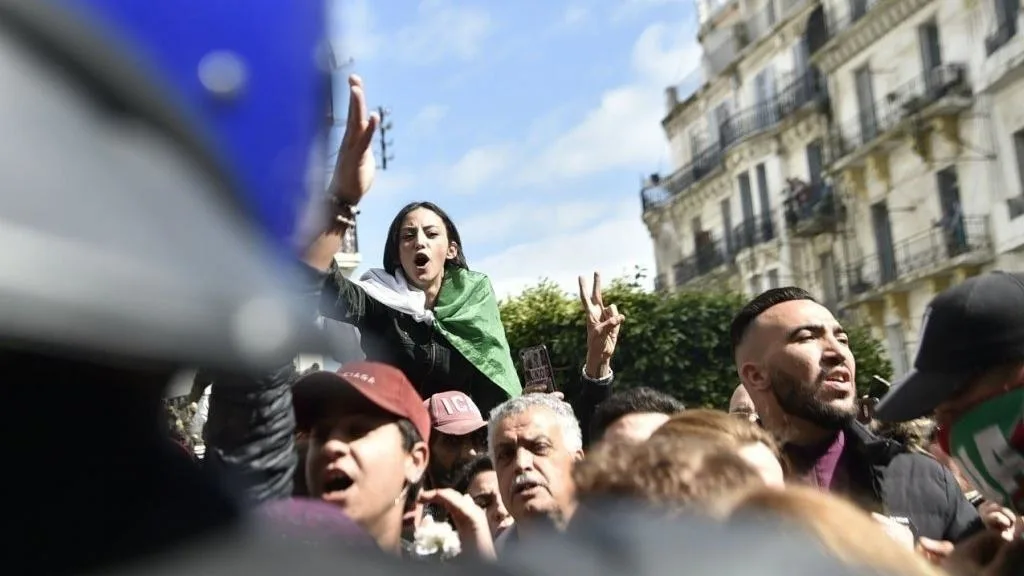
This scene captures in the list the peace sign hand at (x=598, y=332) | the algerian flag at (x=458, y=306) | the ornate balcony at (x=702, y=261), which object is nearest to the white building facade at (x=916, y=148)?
the ornate balcony at (x=702, y=261)

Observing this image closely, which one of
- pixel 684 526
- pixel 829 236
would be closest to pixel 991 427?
pixel 684 526

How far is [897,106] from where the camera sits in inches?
1195

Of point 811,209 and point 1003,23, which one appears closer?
point 1003,23

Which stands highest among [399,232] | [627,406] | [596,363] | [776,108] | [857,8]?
[857,8]

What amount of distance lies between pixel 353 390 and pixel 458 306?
6.02 ft

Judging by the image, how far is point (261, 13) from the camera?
771 millimetres

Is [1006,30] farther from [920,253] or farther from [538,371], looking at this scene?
[538,371]

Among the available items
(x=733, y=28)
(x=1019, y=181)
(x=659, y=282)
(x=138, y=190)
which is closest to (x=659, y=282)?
(x=659, y=282)

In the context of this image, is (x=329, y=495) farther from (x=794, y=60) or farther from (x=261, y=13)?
(x=794, y=60)

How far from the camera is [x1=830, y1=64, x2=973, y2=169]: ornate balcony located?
90.9 feet

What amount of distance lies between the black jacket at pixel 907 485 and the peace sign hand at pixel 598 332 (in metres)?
1.01

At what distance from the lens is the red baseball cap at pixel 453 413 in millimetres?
3719

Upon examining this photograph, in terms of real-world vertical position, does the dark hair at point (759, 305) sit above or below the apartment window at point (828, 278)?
below

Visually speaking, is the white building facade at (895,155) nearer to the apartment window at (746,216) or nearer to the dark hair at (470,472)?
the apartment window at (746,216)
